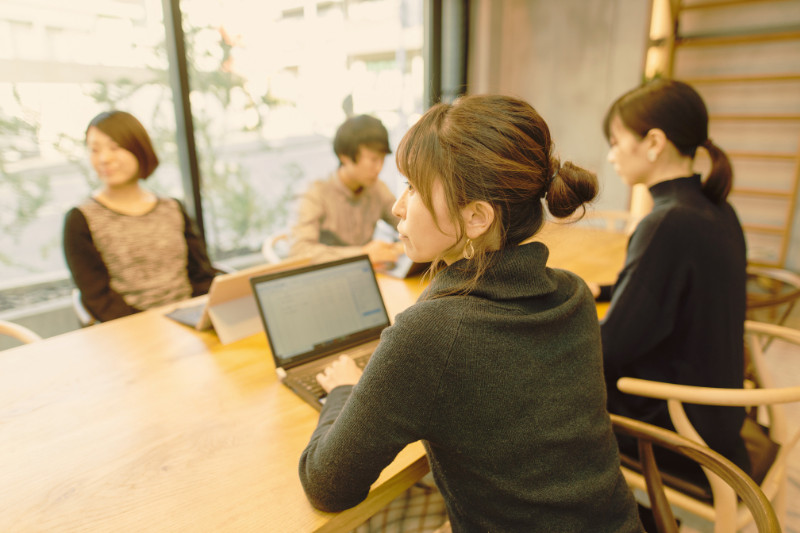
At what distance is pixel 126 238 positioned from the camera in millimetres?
1996

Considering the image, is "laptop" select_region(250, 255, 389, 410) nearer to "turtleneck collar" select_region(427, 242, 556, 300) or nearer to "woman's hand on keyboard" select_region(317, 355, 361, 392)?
"woman's hand on keyboard" select_region(317, 355, 361, 392)

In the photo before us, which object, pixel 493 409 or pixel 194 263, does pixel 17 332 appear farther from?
pixel 493 409

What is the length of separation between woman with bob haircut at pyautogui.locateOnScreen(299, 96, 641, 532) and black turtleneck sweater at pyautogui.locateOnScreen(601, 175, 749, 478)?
0.50 meters

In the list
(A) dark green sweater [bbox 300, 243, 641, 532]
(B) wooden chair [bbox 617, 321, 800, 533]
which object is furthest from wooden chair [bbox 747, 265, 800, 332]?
(A) dark green sweater [bbox 300, 243, 641, 532]

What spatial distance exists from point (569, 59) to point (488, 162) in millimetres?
3929

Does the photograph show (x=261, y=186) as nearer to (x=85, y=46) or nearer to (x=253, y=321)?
(x=85, y=46)

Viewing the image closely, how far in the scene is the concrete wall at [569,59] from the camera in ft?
12.9

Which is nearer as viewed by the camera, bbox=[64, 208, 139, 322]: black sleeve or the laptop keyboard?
the laptop keyboard

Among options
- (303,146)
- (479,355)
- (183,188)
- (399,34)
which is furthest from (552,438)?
(399,34)

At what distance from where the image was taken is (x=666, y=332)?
128 cm

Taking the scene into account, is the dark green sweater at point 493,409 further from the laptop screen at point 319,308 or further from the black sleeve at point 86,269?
the black sleeve at point 86,269

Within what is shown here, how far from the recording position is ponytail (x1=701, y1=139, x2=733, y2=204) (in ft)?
4.53

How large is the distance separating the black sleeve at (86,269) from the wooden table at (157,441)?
0.44 meters

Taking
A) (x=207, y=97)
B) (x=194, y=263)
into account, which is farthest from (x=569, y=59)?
(x=194, y=263)
